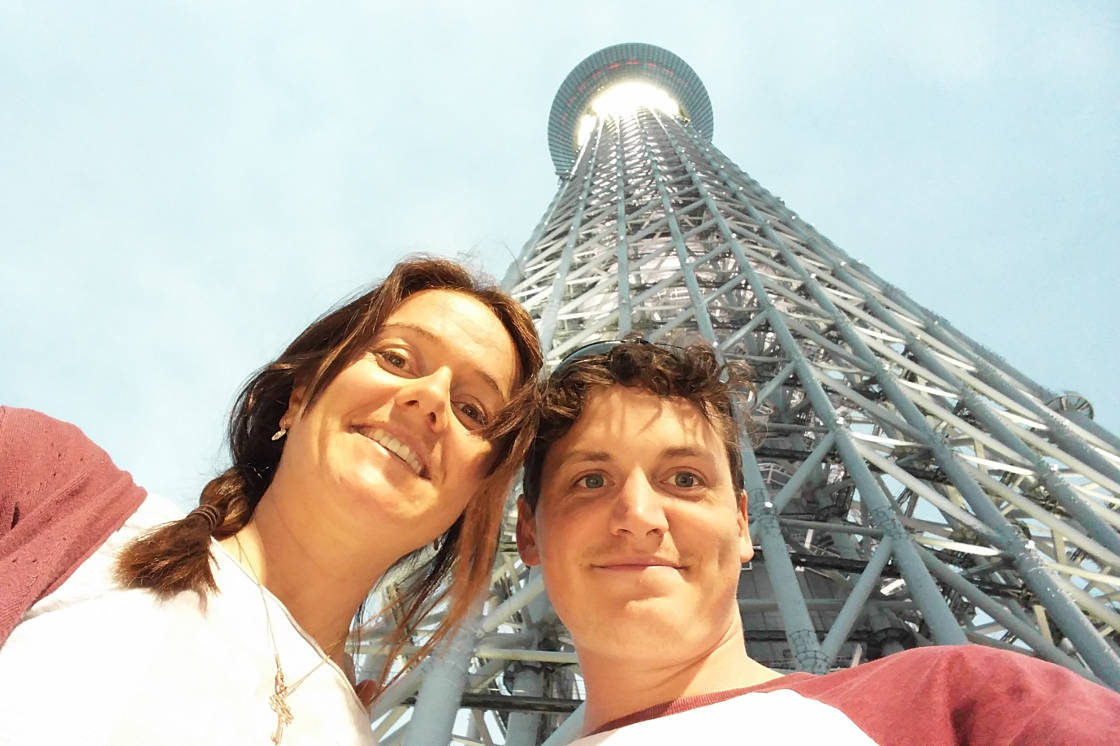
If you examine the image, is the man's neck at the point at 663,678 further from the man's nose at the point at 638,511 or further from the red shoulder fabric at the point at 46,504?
the red shoulder fabric at the point at 46,504

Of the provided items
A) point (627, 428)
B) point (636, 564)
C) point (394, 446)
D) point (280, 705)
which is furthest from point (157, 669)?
point (627, 428)

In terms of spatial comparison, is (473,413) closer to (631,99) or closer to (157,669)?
(157,669)

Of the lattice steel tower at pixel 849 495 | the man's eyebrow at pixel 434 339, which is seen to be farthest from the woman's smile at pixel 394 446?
the lattice steel tower at pixel 849 495

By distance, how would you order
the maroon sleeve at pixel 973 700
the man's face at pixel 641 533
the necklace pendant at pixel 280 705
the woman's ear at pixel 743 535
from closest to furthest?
the maroon sleeve at pixel 973 700, the necklace pendant at pixel 280 705, the man's face at pixel 641 533, the woman's ear at pixel 743 535

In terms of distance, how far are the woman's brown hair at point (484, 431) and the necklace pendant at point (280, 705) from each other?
520mm

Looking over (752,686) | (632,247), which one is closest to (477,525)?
(752,686)

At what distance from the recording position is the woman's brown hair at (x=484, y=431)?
236cm

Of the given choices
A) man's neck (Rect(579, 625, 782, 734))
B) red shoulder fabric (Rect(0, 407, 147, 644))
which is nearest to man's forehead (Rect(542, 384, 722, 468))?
man's neck (Rect(579, 625, 782, 734))

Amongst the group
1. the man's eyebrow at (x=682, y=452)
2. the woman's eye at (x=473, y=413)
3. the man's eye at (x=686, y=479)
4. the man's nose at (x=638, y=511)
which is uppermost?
the woman's eye at (x=473, y=413)

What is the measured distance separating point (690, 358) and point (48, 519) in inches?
78.1

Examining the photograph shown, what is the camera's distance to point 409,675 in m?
5.04

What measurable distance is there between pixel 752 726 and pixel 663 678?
0.47 metres

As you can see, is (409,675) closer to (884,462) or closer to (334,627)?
(334,627)

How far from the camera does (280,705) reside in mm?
1727
